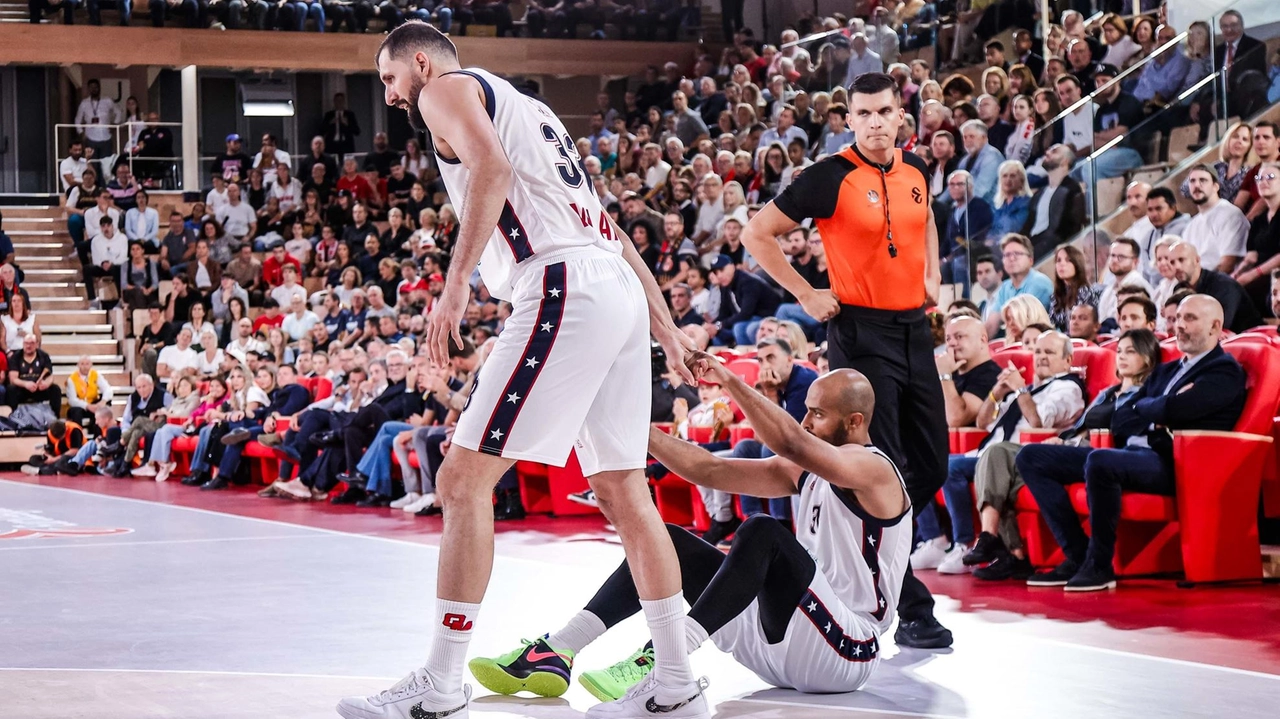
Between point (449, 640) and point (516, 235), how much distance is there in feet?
3.10

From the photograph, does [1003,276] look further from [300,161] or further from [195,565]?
[300,161]

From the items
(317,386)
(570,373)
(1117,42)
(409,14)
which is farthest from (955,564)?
(409,14)

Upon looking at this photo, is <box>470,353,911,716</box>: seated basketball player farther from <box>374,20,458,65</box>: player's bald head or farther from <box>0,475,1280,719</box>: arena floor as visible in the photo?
<box>374,20,458,65</box>: player's bald head

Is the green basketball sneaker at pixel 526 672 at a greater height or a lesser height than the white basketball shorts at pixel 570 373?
lesser

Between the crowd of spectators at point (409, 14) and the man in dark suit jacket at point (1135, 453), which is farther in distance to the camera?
the crowd of spectators at point (409, 14)

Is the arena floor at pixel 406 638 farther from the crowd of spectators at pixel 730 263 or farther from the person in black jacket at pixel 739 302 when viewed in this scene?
the person in black jacket at pixel 739 302

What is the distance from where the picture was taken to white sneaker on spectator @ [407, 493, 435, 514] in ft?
31.8

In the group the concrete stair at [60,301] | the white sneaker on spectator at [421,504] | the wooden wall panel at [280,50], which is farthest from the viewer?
the wooden wall panel at [280,50]

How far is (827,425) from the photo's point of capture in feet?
12.5

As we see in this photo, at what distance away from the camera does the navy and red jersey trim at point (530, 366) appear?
320 cm

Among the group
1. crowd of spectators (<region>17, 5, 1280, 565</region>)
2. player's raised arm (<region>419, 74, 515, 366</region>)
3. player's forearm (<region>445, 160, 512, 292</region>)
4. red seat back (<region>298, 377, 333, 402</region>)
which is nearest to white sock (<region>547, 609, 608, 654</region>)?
player's raised arm (<region>419, 74, 515, 366</region>)

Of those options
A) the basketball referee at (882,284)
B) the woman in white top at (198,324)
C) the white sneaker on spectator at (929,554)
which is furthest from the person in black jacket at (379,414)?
the basketball referee at (882,284)

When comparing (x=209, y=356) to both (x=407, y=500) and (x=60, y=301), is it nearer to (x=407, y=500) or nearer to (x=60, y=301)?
(x=60, y=301)

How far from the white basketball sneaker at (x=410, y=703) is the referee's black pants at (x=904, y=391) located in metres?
1.73
